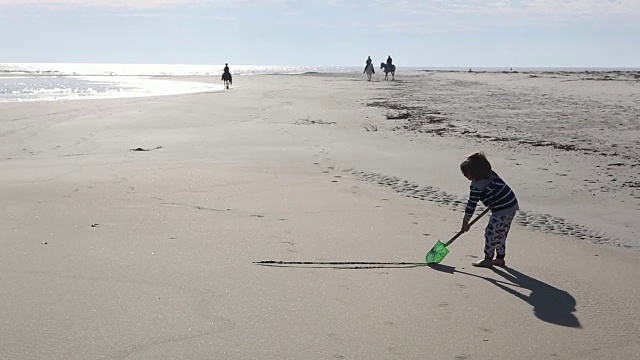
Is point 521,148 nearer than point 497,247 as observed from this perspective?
No

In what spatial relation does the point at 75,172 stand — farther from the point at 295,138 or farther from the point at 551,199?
the point at 551,199

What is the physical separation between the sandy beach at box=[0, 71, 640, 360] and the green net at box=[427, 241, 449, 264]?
0.07 meters

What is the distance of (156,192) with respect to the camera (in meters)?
6.82

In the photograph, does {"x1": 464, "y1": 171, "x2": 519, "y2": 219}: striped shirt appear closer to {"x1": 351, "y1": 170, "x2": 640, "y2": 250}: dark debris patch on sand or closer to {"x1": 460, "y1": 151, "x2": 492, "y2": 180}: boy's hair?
{"x1": 460, "y1": 151, "x2": 492, "y2": 180}: boy's hair

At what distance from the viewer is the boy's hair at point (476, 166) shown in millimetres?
4547

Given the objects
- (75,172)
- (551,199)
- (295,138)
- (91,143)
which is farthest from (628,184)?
(91,143)

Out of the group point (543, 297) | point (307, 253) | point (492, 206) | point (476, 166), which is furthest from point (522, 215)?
point (307, 253)

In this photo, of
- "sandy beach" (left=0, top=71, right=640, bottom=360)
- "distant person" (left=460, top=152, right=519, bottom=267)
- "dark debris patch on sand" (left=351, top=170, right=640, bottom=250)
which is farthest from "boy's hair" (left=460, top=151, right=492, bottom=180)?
"dark debris patch on sand" (left=351, top=170, right=640, bottom=250)

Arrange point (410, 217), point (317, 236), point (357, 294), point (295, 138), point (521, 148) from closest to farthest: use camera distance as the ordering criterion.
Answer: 1. point (357, 294)
2. point (317, 236)
3. point (410, 217)
4. point (521, 148)
5. point (295, 138)

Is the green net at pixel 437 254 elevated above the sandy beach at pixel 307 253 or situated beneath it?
elevated above

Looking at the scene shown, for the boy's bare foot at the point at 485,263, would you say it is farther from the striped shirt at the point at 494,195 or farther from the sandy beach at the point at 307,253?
the striped shirt at the point at 494,195

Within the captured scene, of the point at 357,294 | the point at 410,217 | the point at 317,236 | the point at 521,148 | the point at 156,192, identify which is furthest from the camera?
the point at 521,148

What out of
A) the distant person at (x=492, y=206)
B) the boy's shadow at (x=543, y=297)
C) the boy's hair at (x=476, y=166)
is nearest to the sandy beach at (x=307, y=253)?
the boy's shadow at (x=543, y=297)

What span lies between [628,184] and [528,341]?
16.3 ft
